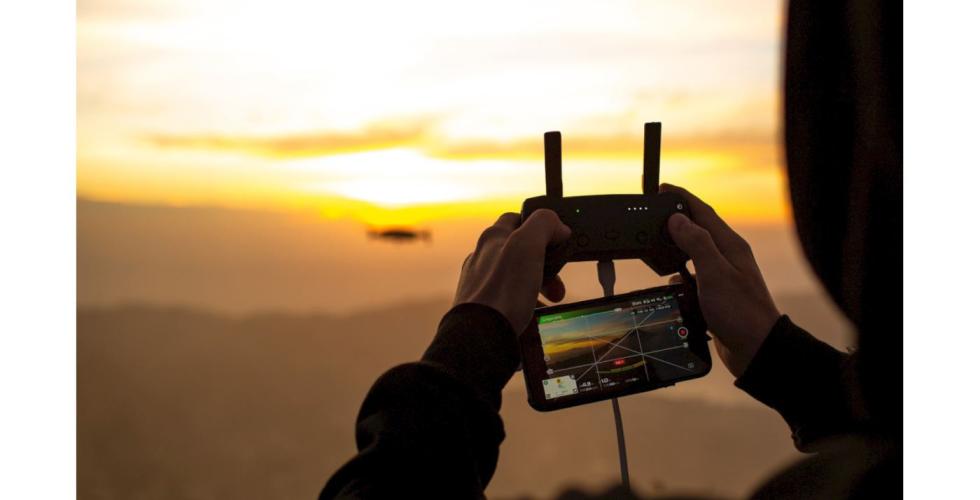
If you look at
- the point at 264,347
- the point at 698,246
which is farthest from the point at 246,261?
the point at 698,246

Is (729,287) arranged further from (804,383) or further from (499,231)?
(499,231)

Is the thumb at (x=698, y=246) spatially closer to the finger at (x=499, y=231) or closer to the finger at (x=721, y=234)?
the finger at (x=721, y=234)

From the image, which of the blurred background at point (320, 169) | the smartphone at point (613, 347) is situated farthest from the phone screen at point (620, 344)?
the blurred background at point (320, 169)

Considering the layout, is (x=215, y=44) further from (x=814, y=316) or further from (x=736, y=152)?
(x=814, y=316)

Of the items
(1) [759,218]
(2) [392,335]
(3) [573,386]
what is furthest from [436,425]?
(1) [759,218]
